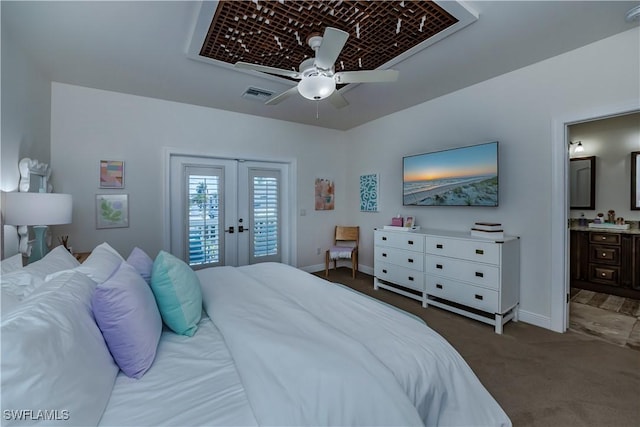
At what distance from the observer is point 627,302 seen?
11.0ft

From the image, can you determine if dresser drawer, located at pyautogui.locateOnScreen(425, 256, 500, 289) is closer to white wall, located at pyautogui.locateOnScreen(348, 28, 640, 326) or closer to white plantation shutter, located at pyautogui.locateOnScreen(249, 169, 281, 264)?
white wall, located at pyautogui.locateOnScreen(348, 28, 640, 326)

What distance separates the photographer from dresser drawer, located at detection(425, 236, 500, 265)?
2.66 metres

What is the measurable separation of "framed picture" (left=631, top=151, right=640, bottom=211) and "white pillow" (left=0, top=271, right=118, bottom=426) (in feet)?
18.7

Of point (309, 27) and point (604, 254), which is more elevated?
point (309, 27)

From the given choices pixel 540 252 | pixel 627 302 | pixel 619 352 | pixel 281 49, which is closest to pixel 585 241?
pixel 627 302

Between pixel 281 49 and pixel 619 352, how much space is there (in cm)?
375

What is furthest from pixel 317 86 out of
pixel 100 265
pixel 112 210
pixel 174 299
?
pixel 112 210

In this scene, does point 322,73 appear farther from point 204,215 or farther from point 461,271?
point 204,215

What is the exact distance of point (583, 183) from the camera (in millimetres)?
4152

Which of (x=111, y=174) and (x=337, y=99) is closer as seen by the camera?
(x=337, y=99)

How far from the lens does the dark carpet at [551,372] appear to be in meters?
1.65

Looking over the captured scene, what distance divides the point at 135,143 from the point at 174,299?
2.80 m

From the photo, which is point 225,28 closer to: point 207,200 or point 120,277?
point 120,277

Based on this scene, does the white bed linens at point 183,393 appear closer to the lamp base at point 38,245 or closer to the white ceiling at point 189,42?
the lamp base at point 38,245
